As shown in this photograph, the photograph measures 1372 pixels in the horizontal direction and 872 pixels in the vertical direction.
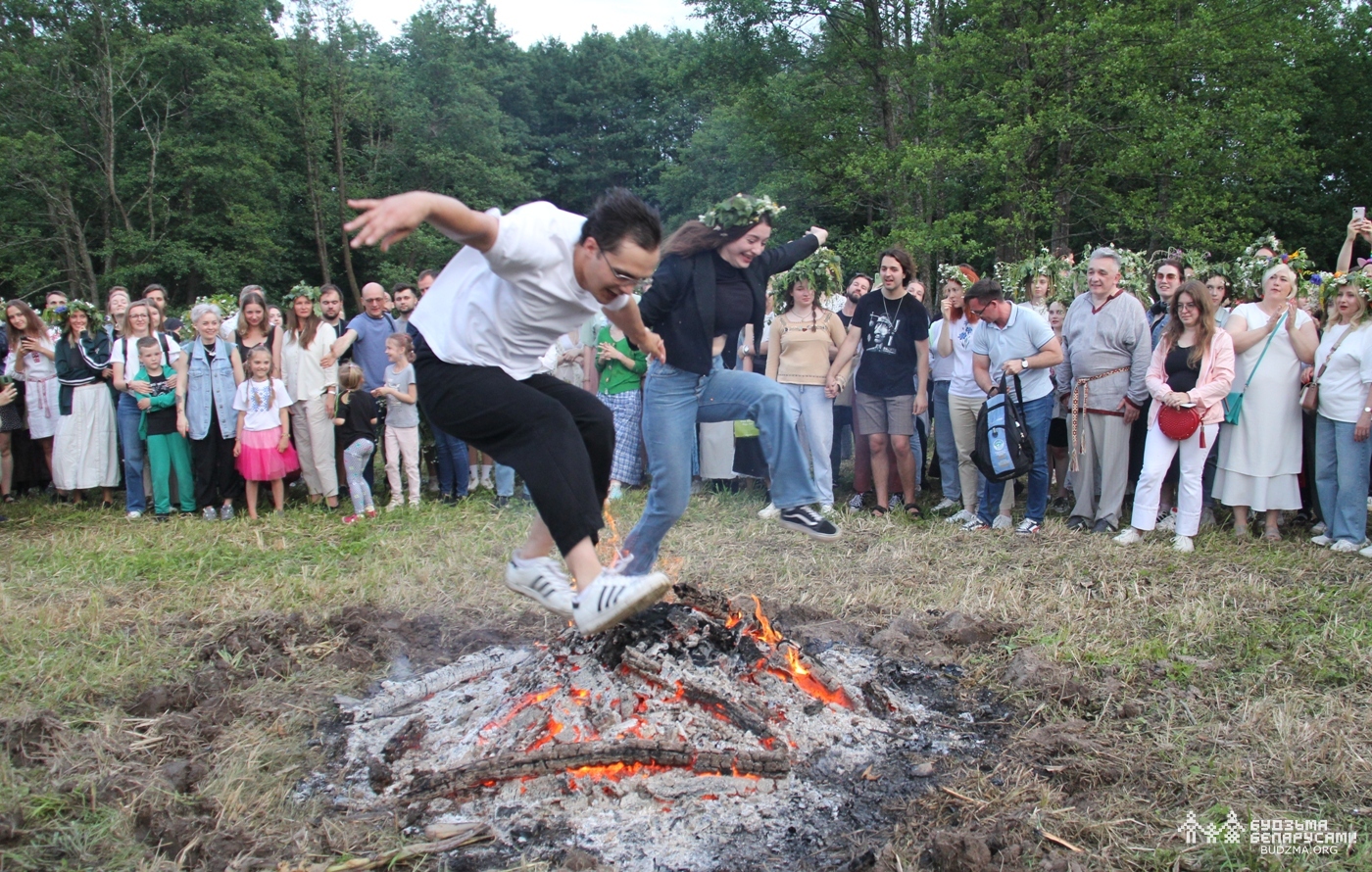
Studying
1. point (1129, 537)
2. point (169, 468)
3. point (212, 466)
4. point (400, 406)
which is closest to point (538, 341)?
point (1129, 537)

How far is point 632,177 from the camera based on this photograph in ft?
137

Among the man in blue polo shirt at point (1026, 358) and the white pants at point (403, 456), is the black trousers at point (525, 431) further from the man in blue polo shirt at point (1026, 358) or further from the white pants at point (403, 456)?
the white pants at point (403, 456)

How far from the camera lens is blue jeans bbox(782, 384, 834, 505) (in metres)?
8.05

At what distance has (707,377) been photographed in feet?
15.7

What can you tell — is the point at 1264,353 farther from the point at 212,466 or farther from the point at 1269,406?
the point at 212,466

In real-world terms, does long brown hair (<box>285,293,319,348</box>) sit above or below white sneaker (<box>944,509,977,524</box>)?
above

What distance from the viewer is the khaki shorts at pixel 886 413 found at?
816 cm

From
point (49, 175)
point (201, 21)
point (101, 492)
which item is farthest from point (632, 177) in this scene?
point (101, 492)

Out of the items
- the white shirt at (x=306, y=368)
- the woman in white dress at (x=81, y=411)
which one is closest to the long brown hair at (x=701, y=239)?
the white shirt at (x=306, y=368)

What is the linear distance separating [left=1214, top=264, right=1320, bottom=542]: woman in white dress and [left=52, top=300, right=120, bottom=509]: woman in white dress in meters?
9.60

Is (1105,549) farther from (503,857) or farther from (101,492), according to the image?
(101,492)

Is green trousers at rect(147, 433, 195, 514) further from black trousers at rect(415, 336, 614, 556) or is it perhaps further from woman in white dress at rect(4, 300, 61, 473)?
black trousers at rect(415, 336, 614, 556)

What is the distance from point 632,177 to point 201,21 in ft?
57.9

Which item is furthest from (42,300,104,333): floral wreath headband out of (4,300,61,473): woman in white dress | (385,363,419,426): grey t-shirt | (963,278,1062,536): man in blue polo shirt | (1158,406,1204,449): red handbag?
(1158,406,1204,449): red handbag
